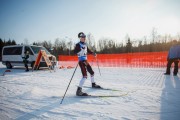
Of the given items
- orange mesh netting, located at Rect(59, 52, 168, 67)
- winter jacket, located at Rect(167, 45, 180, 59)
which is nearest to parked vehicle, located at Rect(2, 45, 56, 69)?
orange mesh netting, located at Rect(59, 52, 168, 67)

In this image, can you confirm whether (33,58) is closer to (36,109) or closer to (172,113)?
(36,109)

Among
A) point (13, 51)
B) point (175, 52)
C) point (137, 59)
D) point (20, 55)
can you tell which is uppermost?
point (13, 51)

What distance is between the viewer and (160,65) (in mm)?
14000

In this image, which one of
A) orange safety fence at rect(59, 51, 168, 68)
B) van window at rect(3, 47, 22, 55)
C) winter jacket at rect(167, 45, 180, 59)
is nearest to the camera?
winter jacket at rect(167, 45, 180, 59)

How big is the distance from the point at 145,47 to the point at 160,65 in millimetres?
55825

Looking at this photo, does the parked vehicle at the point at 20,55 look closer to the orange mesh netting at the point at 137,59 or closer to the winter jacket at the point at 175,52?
the orange mesh netting at the point at 137,59

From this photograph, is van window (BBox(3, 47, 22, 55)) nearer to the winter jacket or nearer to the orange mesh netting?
the orange mesh netting

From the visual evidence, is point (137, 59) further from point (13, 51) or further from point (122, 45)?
point (122, 45)

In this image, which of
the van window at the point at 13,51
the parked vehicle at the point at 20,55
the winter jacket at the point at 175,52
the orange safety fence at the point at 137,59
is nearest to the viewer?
the winter jacket at the point at 175,52

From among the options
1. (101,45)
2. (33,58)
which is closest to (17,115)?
(33,58)

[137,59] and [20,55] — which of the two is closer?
[20,55]

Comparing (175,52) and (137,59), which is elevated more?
(175,52)

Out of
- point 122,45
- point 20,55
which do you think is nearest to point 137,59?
point 20,55

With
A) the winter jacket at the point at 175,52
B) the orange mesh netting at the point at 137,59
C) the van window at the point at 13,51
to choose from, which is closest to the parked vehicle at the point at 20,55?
the van window at the point at 13,51
